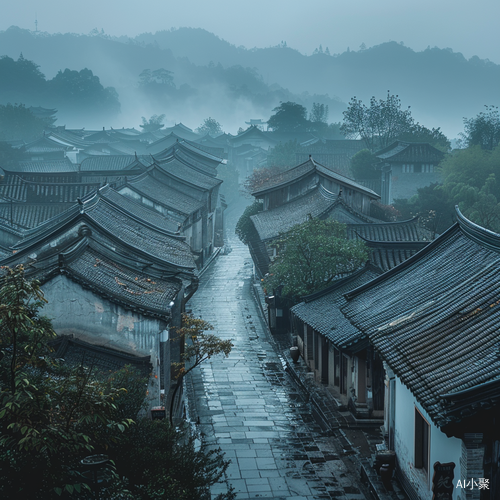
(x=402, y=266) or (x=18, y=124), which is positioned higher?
(x=18, y=124)

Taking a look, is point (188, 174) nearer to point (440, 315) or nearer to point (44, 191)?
point (44, 191)

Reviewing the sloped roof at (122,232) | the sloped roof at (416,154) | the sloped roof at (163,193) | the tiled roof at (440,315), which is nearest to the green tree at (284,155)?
the sloped roof at (416,154)

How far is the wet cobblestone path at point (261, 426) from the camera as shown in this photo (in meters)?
15.5

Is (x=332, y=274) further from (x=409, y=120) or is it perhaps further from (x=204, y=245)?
(x=409, y=120)

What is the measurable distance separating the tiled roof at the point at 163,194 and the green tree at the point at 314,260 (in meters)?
13.9

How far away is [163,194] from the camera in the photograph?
4034 cm

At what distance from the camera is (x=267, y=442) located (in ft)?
60.0

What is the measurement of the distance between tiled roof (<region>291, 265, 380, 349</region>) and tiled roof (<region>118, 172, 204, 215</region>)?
16.3m

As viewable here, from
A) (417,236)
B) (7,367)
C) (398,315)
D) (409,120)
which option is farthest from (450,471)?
(409,120)

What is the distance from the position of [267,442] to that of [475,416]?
9182mm

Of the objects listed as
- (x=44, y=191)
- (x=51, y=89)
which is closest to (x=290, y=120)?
(x=51, y=89)

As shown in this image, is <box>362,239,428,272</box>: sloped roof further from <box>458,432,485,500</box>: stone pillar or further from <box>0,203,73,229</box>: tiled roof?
<box>0,203,73,229</box>: tiled roof

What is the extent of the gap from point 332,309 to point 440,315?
8.93 meters

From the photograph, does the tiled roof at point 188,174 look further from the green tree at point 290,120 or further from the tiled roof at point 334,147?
the green tree at point 290,120
